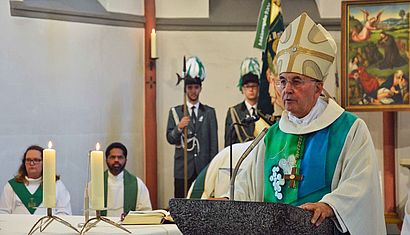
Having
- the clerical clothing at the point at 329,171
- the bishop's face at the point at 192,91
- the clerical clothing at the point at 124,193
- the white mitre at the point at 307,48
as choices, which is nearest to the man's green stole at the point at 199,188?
the clerical clothing at the point at 124,193

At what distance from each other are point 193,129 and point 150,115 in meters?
0.56

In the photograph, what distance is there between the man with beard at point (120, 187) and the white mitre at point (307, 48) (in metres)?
3.78

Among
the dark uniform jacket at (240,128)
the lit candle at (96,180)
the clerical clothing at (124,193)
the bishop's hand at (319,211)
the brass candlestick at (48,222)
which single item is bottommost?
the clerical clothing at (124,193)

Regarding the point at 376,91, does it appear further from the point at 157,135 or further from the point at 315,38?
the point at 315,38

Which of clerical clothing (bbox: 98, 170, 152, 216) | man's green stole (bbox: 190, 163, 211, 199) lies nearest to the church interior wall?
clerical clothing (bbox: 98, 170, 152, 216)

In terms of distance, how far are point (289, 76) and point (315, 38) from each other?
11.9 inches

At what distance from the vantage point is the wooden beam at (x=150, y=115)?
8.15m

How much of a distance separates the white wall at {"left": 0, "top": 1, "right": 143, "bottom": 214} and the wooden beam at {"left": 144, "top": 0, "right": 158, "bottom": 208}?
7 cm

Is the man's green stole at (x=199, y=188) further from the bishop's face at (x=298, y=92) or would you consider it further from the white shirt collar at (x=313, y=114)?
the bishop's face at (x=298, y=92)

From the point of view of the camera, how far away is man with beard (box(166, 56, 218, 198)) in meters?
7.94

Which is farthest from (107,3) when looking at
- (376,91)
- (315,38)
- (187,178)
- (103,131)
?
(315,38)

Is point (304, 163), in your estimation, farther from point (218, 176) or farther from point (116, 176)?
point (116, 176)

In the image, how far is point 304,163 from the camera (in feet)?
10.9

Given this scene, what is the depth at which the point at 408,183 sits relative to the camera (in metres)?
8.06
